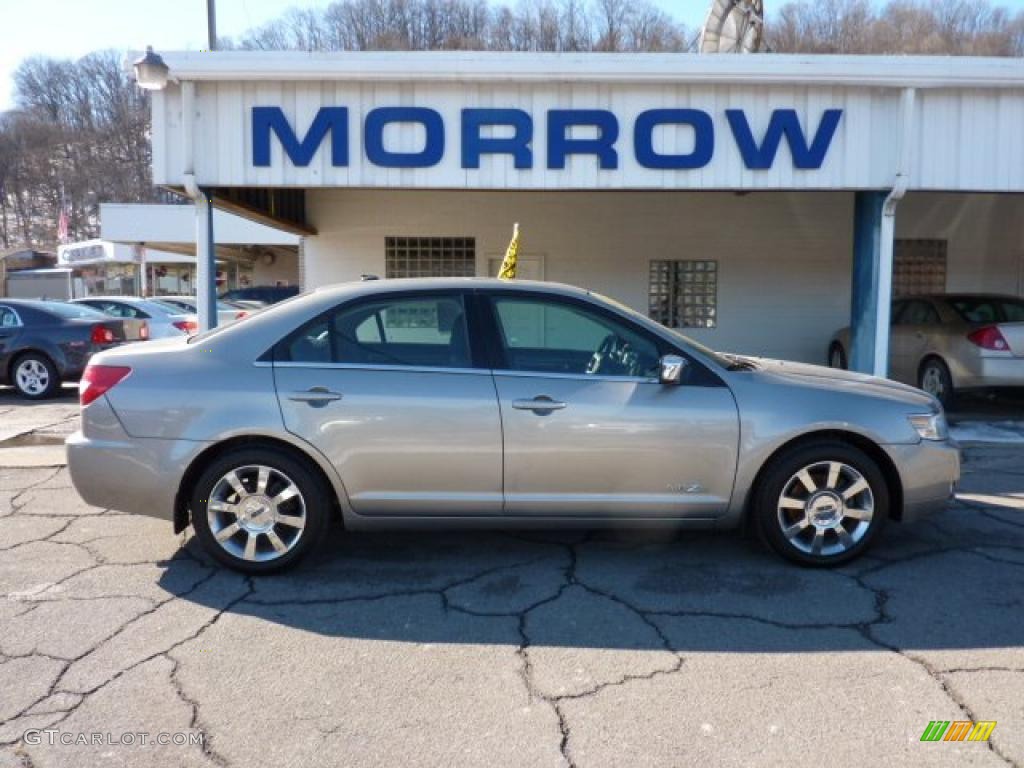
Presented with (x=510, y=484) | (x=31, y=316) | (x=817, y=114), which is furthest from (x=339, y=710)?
(x=31, y=316)

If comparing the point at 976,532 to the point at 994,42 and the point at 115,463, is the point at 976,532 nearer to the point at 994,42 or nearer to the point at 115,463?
the point at 115,463

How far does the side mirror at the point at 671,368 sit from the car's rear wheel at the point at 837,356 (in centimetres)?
863

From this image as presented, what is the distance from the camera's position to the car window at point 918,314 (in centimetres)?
1001

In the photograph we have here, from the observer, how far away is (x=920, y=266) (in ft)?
44.0

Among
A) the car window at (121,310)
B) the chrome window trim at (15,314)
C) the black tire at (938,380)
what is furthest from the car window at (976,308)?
the car window at (121,310)

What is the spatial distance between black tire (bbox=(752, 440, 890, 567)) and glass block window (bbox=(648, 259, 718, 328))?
29.8 ft

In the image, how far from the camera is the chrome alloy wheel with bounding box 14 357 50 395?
11.5m

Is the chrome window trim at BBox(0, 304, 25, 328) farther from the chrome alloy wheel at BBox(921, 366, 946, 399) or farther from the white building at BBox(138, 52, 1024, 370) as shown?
the chrome alloy wheel at BBox(921, 366, 946, 399)

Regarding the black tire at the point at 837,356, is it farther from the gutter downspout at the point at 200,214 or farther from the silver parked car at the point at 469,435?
the gutter downspout at the point at 200,214

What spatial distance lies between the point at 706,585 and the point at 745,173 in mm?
5154

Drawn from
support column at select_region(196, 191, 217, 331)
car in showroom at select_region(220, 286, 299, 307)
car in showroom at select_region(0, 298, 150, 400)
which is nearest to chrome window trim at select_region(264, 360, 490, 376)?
support column at select_region(196, 191, 217, 331)

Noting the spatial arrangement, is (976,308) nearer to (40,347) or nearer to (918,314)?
(918,314)

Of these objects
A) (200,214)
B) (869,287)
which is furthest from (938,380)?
(200,214)

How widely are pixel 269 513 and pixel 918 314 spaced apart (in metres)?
8.93
